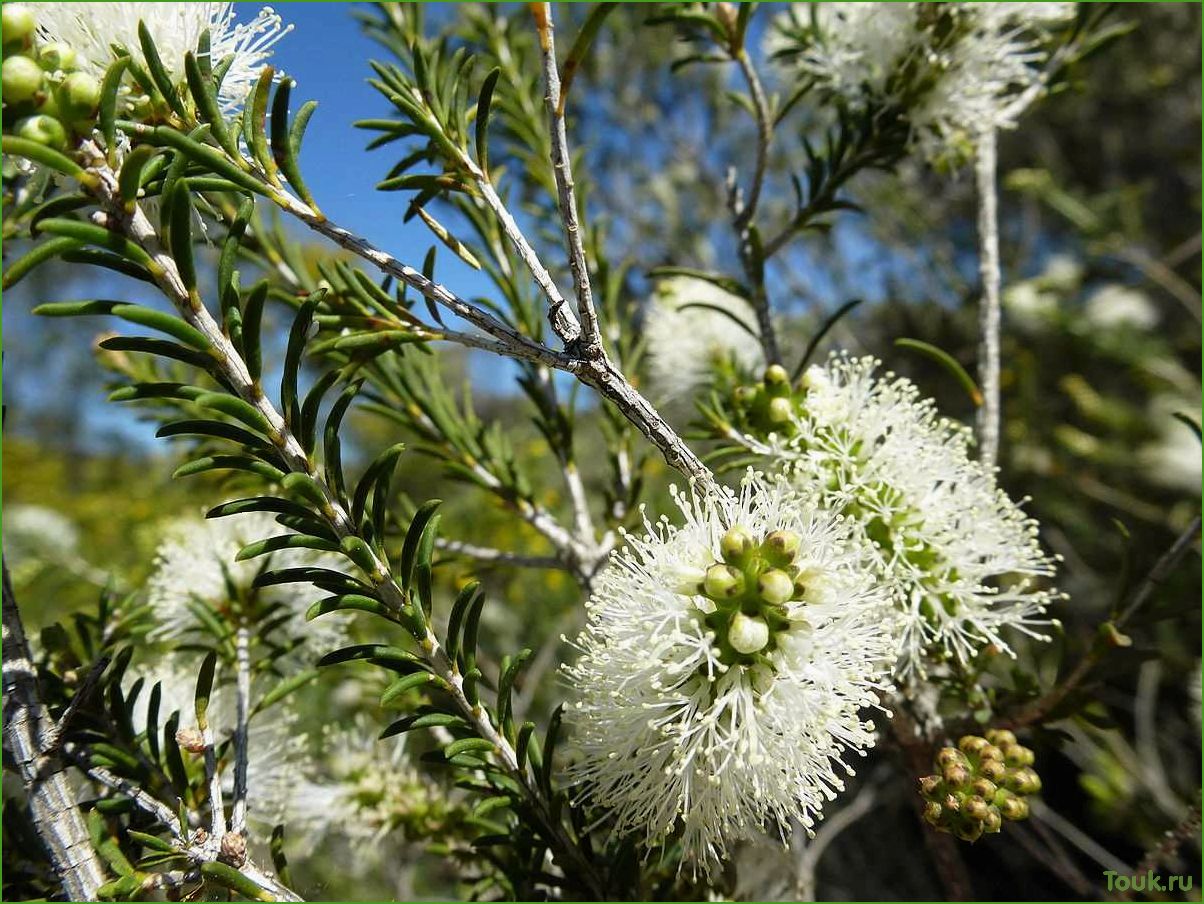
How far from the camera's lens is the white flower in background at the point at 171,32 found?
0.69 meters

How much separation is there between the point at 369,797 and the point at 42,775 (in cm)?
56

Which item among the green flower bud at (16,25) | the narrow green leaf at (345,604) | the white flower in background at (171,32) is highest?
the white flower in background at (171,32)

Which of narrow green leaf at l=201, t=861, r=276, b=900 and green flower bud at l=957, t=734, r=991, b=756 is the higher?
narrow green leaf at l=201, t=861, r=276, b=900

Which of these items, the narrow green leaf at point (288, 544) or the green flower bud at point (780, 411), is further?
the green flower bud at point (780, 411)

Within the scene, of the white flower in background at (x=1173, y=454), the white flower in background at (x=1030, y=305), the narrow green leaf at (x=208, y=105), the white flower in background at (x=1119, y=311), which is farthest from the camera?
the white flower in background at (x=1119, y=311)

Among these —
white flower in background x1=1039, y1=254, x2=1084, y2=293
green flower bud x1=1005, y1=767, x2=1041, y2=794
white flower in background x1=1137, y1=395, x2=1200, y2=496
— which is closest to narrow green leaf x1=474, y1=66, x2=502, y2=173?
green flower bud x1=1005, y1=767, x2=1041, y2=794

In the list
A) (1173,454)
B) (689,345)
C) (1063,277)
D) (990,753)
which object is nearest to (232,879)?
(990,753)

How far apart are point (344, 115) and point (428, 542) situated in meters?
0.44

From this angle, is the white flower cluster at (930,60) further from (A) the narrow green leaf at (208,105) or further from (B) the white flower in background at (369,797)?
(B) the white flower in background at (369,797)

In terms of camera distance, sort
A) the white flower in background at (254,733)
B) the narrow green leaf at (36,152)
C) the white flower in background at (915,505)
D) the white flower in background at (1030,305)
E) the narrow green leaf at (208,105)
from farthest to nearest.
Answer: the white flower in background at (1030,305)
the white flower in background at (254,733)
the white flower in background at (915,505)
the narrow green leaf at (208,105)
the narrow green leaf at (36,152)

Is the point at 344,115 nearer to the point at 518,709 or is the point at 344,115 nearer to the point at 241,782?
the point at 241,782

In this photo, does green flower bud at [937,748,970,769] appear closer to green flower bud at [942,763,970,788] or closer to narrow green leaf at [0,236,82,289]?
green flower bud at [942,763,970,788]

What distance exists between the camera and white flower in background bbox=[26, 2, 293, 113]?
694mm

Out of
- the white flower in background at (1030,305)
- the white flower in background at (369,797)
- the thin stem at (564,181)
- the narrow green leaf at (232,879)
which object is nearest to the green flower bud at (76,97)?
the thin stem at (564,181)
